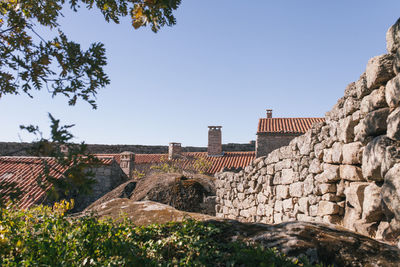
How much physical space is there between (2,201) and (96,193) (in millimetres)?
11381

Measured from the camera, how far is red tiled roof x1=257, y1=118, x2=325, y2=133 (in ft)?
55.9

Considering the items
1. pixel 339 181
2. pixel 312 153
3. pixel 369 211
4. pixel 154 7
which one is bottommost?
pixel 369 211

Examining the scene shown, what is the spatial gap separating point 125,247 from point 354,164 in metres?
2.64

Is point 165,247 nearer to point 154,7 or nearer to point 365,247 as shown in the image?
point 365,247

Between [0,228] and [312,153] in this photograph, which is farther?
[312,153]

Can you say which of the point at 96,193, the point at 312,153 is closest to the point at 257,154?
the point at 96,193

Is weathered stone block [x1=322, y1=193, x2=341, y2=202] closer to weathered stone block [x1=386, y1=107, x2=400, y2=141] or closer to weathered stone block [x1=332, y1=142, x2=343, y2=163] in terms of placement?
weathered stone block [x1=332, y1=142, x2=343, y2=163]

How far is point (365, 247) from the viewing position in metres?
2.66

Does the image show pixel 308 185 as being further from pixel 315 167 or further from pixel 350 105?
pixel 350 105

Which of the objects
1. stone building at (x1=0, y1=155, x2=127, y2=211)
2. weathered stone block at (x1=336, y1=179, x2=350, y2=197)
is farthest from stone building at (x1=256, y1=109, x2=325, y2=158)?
weathered stone block at (x1=336, y1=179, x2=350, y2=197)

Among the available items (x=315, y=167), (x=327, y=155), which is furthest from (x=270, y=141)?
(x=327, y=155)

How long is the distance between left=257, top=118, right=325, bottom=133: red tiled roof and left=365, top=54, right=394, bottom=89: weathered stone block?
1371cm

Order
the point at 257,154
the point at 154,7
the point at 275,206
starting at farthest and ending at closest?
the point at 257,154 → the point at 275,206 → the point at 154,7

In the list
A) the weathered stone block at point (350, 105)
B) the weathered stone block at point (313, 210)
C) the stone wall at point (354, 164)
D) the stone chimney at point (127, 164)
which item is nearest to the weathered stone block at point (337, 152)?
the stone wall at point (354, 164)
